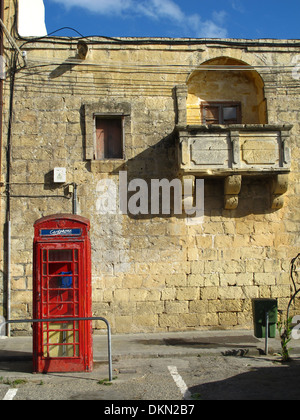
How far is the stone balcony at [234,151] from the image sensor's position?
11.8 m

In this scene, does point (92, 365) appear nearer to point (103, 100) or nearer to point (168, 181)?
point (168, 181)

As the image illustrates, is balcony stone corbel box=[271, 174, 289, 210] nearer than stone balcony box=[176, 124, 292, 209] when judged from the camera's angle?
No

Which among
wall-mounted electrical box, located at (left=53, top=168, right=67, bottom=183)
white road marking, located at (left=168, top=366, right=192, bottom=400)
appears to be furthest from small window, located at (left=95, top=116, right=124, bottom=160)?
white road marking, located at (left=168, top=366, right=192, bottom=400)

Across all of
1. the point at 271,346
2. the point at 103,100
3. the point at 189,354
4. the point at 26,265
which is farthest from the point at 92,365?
the point at 103,100

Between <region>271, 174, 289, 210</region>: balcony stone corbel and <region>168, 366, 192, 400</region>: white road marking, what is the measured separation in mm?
5695

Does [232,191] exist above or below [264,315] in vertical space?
above

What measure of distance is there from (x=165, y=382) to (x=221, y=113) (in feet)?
26.2

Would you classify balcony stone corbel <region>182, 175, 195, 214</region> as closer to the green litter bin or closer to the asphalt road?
the green litter bin

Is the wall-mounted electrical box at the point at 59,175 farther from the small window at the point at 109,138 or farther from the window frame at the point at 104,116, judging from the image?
the small window at the point at 109,138

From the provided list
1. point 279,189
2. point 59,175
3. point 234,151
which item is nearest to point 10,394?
point 59,175

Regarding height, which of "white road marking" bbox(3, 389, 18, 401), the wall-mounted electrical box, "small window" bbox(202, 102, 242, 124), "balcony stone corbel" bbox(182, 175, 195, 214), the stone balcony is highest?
"small window" bbox(202, 102, 242, 124)

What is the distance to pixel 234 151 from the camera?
1184 centimetres

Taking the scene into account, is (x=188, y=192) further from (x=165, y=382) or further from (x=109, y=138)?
(x=165, y=382)

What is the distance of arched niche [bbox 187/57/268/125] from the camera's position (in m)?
13.0
